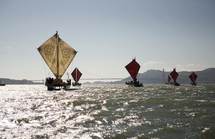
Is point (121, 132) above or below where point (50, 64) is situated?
below

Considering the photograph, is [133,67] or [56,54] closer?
[56,54]

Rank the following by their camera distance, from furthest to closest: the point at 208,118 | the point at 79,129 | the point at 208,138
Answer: the point at 208,118 → the point at 79,129 → the point at 208,138

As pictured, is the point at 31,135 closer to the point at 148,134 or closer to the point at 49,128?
the point at 49,128

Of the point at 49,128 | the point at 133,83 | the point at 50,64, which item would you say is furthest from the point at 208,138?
the point at 133,83

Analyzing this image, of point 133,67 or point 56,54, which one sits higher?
point 56,54

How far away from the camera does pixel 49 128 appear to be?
1105cm

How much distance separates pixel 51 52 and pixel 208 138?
58.8 m

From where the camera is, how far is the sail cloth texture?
61438mm

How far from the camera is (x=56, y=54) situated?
206 ft

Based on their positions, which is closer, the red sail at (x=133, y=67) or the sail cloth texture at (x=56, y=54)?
Result: the sail cloth texture at (x=56, y=54)

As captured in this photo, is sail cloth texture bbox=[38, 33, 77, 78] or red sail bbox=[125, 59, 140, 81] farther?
red sail bbox=[125, 59, 140, 81]

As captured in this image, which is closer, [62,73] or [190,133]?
[190,133]

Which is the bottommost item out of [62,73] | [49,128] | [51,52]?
[49,128]

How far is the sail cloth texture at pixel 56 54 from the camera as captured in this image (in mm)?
61438
